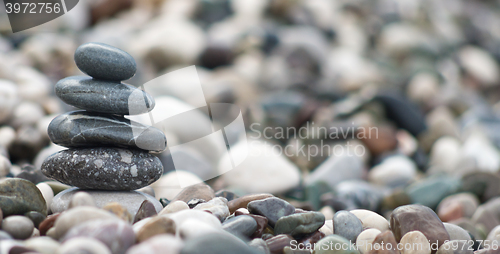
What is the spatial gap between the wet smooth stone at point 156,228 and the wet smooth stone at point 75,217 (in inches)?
6.0

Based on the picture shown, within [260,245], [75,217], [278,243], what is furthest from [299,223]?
[75,217]

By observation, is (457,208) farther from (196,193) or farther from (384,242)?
(196,193)

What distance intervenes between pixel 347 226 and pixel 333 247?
0.30 metres

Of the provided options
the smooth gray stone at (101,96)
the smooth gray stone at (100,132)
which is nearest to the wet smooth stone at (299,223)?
the smooth gray stone at (100,132)

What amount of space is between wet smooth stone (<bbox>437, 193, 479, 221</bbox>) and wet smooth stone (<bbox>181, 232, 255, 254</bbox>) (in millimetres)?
2540

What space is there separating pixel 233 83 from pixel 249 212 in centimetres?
446

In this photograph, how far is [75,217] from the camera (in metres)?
1.76

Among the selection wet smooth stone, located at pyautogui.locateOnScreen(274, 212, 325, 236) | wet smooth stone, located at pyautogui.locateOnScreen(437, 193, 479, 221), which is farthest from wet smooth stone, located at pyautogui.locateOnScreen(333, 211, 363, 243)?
wet smooth stone, located at pyautogui.locateOnScreen(437, 193, 479, 221)

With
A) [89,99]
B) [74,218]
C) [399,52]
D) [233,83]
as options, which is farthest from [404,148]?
[74,218]

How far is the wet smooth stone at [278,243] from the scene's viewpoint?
2008mm

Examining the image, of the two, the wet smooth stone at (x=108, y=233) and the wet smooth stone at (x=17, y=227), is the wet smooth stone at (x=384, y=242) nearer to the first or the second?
the wet smooth stone at (x=108, y=233)

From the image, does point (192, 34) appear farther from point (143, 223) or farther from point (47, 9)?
point (143, 223)

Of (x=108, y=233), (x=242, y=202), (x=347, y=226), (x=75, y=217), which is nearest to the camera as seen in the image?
(x=108, y=233)

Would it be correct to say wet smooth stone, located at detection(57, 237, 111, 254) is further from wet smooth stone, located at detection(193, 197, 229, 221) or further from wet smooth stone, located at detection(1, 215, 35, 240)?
wet smooth stone, located at detection(193, 197, 229, 221)
